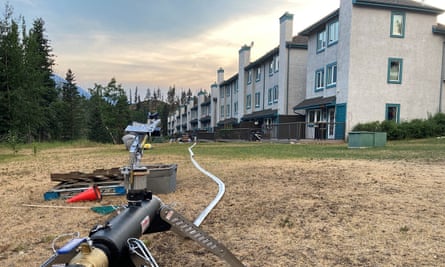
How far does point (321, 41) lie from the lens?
22.5 metres

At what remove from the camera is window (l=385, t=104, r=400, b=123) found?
19094 millimetres

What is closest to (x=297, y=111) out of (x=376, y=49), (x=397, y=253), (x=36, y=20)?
(x=376, y=49)

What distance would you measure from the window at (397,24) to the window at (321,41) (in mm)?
4378

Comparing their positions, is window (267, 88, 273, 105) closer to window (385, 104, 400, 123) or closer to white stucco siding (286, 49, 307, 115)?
white stucco siding (286, 49, 307, 115)

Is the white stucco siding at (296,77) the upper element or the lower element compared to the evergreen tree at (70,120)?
upper

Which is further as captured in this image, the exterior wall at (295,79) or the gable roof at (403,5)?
the exterior wall at (295,79)

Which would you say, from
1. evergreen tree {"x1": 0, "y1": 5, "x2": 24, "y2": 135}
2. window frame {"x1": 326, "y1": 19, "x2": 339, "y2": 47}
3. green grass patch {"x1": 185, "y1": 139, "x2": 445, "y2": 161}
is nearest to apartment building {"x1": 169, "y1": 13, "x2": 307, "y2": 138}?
window frame {"x1": 326, "y1": 19, "x2": 339, "y2": 47}

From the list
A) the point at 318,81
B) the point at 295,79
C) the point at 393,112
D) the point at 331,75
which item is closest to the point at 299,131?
the point at 318,81

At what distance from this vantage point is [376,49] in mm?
19016

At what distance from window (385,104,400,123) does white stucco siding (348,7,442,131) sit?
217 mm

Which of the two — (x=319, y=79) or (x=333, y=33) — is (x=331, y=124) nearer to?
(x=319, y=79)

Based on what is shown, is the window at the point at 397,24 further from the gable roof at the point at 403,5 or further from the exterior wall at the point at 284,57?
the exterior wall at the point at 284,57

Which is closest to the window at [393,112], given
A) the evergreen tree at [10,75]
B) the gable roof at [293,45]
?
the gable roof at [293,45]

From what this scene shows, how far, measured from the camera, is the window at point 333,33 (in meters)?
20.5
